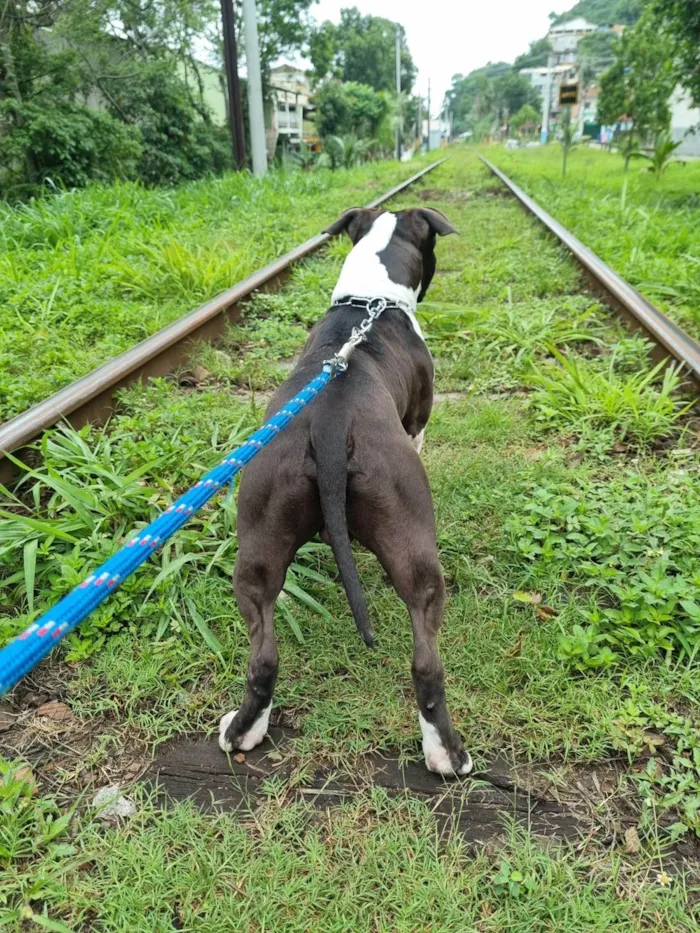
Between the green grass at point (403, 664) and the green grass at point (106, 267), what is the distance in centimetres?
83

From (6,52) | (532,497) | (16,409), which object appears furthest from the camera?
(6,52)

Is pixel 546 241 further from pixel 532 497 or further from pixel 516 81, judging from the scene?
pixel 516 81

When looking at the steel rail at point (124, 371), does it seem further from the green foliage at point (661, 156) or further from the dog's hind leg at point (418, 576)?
the green foliage at point (661, 156)

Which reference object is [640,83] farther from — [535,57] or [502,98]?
[535,57]

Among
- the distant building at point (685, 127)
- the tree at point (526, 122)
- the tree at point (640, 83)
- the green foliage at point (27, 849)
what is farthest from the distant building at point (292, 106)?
the green foliage at point (27, 849)

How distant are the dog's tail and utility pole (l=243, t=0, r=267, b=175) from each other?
13.0 m

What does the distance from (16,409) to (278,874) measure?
108 inches

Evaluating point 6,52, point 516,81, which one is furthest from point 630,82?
point 516,81

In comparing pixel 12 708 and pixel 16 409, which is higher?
pixel 16 409

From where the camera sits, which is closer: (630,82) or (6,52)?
(6,52)

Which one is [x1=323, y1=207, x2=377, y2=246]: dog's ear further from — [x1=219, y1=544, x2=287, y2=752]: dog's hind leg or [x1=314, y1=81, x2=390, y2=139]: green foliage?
[x1=314, y1=81, x2=390, y2=139]: green foliage

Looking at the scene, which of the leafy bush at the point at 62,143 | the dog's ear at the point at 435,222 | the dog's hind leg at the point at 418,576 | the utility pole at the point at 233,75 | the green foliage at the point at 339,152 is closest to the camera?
the dog's hind leg at the point at 418,576

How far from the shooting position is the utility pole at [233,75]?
12.2m

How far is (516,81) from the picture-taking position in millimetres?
94062
